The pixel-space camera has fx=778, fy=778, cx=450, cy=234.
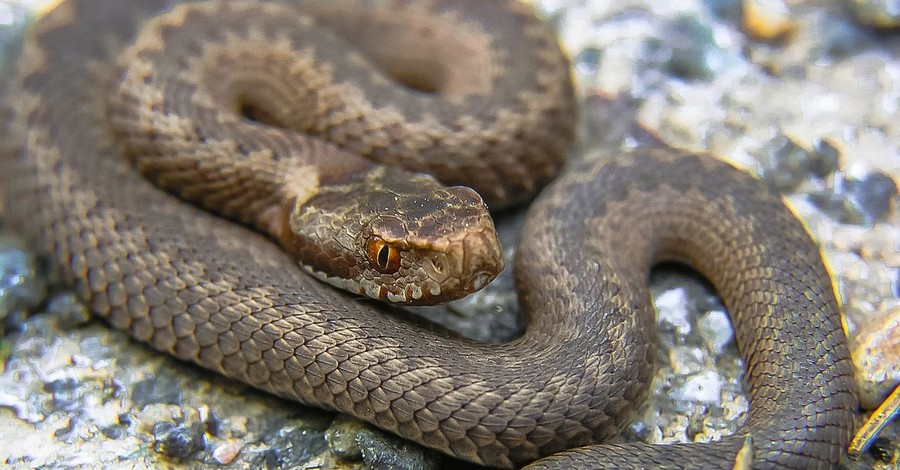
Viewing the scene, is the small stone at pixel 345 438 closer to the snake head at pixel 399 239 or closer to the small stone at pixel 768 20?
the snake head at pixel 399 239

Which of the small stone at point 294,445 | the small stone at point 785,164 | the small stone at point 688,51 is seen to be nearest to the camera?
the small stone at point 294,445

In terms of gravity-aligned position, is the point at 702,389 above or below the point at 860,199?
below

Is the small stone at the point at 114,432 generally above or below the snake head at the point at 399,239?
below

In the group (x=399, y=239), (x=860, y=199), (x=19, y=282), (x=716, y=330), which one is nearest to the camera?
(x=399, y=239)

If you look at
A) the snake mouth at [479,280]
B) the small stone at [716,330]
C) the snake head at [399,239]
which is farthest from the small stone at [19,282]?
the small stone at [716,330]

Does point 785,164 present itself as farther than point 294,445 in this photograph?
Yes

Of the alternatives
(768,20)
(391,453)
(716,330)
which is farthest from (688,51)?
(391,453)

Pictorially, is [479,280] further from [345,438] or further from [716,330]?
[716,330]

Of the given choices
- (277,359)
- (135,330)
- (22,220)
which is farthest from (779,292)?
(22,220)
